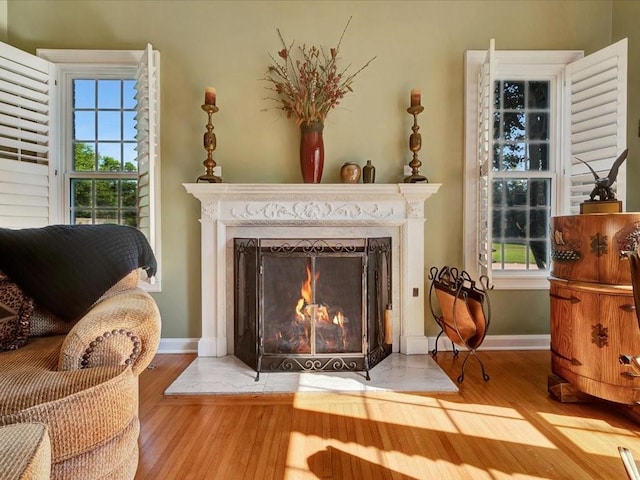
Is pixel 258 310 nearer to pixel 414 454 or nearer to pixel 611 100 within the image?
pixel 414 454

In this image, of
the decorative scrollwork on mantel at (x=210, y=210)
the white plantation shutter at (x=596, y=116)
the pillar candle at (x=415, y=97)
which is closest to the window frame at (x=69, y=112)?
the decorative scrollwork on mantel at (x=210, y=210)

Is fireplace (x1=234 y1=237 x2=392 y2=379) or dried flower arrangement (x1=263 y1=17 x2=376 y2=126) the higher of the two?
dried flower arrangement (x1=263 y1=17 x2=376 y2=126)

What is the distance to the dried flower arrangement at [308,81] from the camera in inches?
104

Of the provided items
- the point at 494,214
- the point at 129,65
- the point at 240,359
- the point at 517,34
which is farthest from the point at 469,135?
the point at 129,65

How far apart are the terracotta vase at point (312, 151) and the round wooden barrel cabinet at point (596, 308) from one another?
64.1 inches

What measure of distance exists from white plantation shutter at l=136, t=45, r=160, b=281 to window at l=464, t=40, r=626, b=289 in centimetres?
245

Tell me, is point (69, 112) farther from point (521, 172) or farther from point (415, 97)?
point (521, 172)

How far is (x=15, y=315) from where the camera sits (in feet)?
5.05

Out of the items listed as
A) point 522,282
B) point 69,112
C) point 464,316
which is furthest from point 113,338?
point 522,282

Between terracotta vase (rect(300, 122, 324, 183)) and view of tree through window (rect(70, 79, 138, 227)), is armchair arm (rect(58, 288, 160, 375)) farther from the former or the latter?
view of tree through window (rect(70, 79, 138, 227))

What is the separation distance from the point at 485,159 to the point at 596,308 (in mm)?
1295

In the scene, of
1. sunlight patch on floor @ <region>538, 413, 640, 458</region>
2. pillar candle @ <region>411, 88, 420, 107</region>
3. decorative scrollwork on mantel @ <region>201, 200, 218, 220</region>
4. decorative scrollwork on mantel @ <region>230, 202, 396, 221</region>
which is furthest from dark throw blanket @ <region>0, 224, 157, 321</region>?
sunlight patch on floor @ <region>538, 413, 640, 458</region>

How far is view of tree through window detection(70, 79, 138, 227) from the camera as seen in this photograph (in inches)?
116

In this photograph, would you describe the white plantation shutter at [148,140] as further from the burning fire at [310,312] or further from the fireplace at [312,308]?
the burning fire at [310,312]
